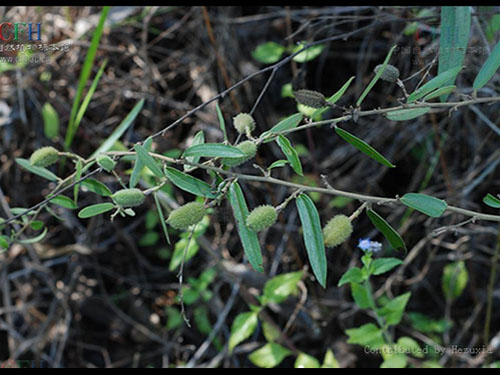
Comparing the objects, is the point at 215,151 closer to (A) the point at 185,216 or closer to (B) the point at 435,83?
(A) the point at 185,216

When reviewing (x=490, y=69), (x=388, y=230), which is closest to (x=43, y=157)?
(x=388, y=230)

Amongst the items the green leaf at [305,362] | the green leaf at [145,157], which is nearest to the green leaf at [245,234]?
the green leaf at [145,157]

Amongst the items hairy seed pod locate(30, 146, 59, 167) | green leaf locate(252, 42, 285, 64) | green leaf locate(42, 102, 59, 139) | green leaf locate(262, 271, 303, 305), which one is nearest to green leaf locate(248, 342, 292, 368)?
green leaf locate(262, 271, 303, 305)

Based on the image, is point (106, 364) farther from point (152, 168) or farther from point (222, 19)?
point (222, 19)

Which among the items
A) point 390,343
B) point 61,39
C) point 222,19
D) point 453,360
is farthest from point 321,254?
point 61,39

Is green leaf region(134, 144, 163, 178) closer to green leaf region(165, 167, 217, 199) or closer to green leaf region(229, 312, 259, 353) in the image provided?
green leaf region(165, 167, 217, 199)

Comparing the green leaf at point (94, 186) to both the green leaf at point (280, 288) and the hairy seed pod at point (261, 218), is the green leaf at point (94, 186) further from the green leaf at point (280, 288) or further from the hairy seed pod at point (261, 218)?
the green leaf at point (280, 288)

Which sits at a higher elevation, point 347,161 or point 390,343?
point 347,161
